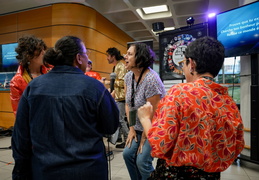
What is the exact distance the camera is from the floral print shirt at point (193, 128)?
83cm

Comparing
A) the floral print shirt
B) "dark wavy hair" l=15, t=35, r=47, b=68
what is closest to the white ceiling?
"dark wavy hair" l=15, t=35, r=47, b=68

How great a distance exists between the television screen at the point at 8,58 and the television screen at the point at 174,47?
163 inches

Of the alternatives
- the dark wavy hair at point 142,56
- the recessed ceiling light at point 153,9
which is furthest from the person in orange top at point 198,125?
the recessed ceiling light at point 153,9

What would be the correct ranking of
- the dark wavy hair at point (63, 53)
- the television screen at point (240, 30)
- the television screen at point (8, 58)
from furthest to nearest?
the television screen at point (8, 58) → the television screen at point (240, 30) → the dark wavy hair at point (63, 53)

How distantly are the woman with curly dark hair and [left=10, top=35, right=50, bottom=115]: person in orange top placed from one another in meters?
0.80

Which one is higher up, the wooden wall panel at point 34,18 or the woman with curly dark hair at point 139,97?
the wooden wall panel at point 34,18

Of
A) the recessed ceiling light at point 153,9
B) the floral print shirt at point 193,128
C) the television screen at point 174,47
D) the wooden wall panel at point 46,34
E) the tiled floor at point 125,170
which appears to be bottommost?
the tiled floor at point 125,170

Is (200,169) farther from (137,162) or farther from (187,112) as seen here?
(137,162)

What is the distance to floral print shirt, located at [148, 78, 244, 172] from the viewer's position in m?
0.83

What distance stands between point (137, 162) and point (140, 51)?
96cm

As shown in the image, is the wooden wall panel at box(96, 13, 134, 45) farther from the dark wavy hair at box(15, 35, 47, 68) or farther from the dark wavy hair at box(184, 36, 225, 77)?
the dark wavy hair at box(184, 36, 225, 77)

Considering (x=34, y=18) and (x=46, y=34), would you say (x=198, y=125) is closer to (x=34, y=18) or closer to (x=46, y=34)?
(x=46, y=34)

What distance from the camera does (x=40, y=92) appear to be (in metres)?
0.97

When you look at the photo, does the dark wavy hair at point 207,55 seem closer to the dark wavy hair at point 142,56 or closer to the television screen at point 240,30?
the dark wavy hair at point 142,56
